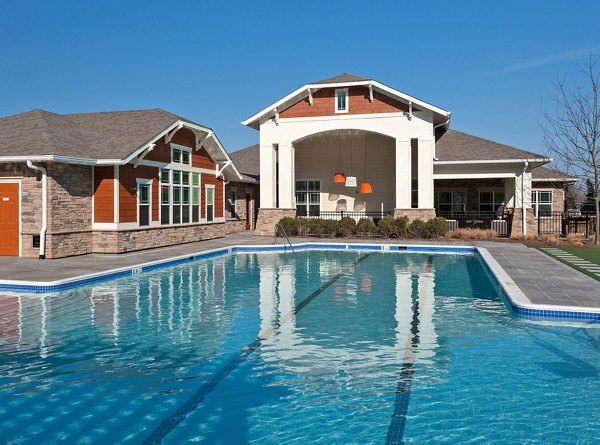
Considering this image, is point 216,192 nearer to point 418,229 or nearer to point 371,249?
point 371,249

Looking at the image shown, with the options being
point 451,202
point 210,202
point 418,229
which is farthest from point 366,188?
point 210,202

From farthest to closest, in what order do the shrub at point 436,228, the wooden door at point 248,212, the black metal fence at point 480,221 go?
the wooden door at point 248,212
the black metal fence at point 480,221
the shrub at point 436,228

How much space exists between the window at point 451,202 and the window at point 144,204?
55.2 feet

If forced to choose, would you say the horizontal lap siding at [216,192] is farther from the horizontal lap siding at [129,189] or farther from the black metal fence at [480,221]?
the black metal fence at [480,221]

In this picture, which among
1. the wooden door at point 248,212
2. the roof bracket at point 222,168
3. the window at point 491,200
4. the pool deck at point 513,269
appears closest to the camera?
the pool deck at point 513,269

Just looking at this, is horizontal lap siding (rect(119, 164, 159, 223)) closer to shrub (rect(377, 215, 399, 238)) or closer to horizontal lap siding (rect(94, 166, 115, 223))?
horizontal lap siding (rect(94, 166, 115, 223))

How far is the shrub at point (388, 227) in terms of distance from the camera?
2359 cm

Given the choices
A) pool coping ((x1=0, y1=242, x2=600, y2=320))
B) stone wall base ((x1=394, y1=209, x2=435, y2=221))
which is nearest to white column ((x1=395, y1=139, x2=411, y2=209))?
stone wall base ((x1=394, y1=209, x2=435, y2=221))

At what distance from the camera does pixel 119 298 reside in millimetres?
10688

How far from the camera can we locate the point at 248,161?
3438 centimetres

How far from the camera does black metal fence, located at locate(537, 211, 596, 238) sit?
23944 mm

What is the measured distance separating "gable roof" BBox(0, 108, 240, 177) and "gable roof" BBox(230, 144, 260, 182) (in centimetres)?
881

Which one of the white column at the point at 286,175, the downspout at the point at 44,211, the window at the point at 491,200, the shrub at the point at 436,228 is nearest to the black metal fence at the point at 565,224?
the window at the point at 491,200

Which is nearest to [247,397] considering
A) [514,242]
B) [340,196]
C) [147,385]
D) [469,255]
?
[147,385]
